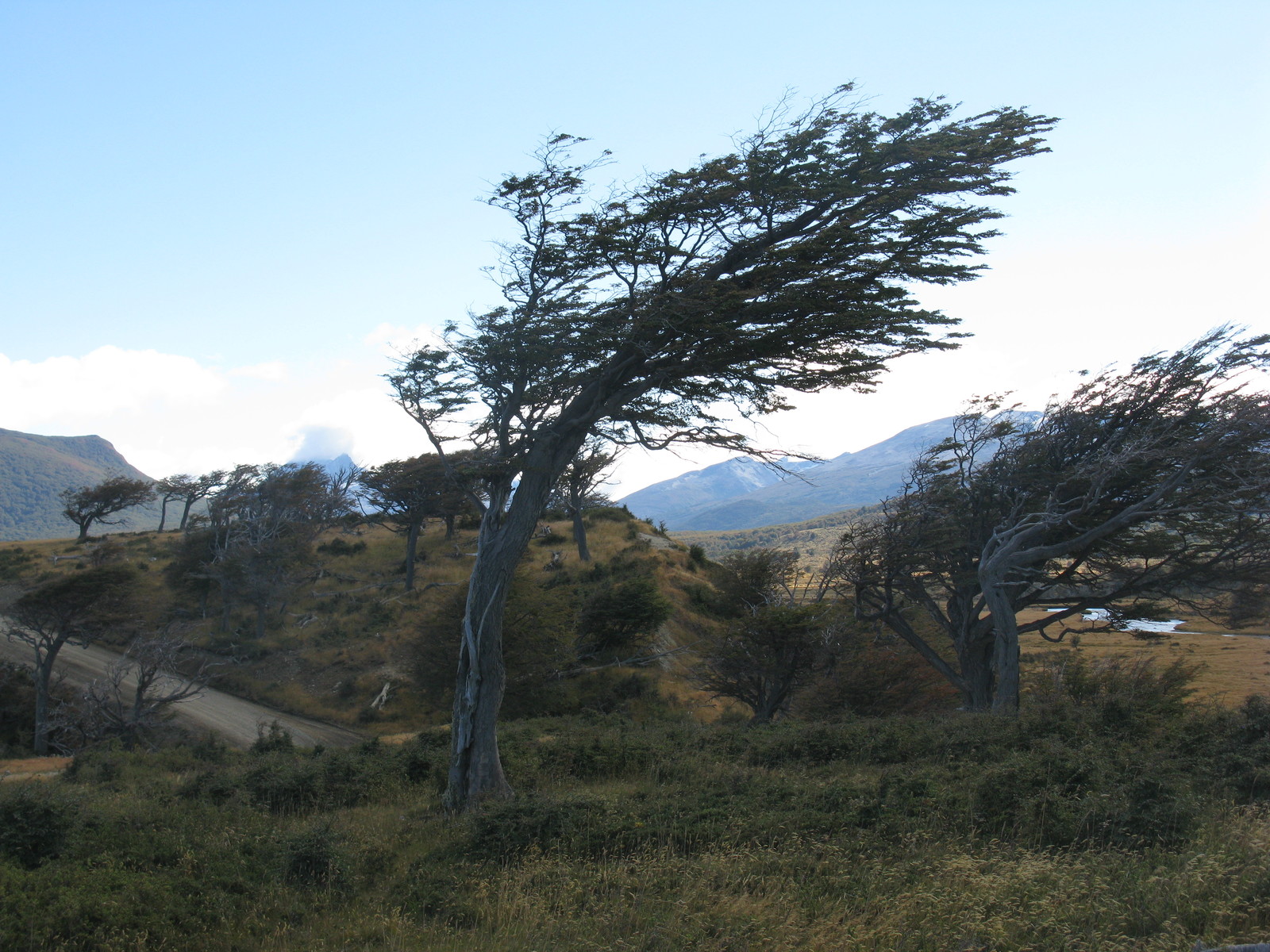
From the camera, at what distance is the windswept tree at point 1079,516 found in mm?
14742

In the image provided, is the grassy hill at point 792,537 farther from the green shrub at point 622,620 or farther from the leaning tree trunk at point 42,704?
the leaning tree trunk at point 42,704

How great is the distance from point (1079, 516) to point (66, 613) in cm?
3520

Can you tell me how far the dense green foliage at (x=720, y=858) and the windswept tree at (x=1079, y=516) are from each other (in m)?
5.42

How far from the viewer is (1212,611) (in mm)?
18703

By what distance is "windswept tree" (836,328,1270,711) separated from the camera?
14.7 m

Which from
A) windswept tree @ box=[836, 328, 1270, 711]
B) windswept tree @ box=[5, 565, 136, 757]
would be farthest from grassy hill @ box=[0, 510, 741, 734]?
windswept tree @ box=[836, 328, 1270, 711]

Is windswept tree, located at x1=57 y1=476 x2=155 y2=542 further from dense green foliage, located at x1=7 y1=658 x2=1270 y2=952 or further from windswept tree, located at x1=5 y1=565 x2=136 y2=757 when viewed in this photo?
dense green foliage, located at x1=7 y1=658 x2=1270 y2=952

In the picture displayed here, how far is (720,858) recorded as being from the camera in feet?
20.8

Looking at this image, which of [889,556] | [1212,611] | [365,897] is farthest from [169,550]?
[1212,611]

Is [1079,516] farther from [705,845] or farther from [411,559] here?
[411,559]

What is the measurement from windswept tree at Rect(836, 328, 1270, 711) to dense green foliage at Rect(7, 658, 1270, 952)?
5.42 m

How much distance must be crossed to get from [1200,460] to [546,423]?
13187mm

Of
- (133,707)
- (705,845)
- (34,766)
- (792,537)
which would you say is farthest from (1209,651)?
(792,537)

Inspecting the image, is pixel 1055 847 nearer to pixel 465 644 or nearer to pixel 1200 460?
pixel 465 644
